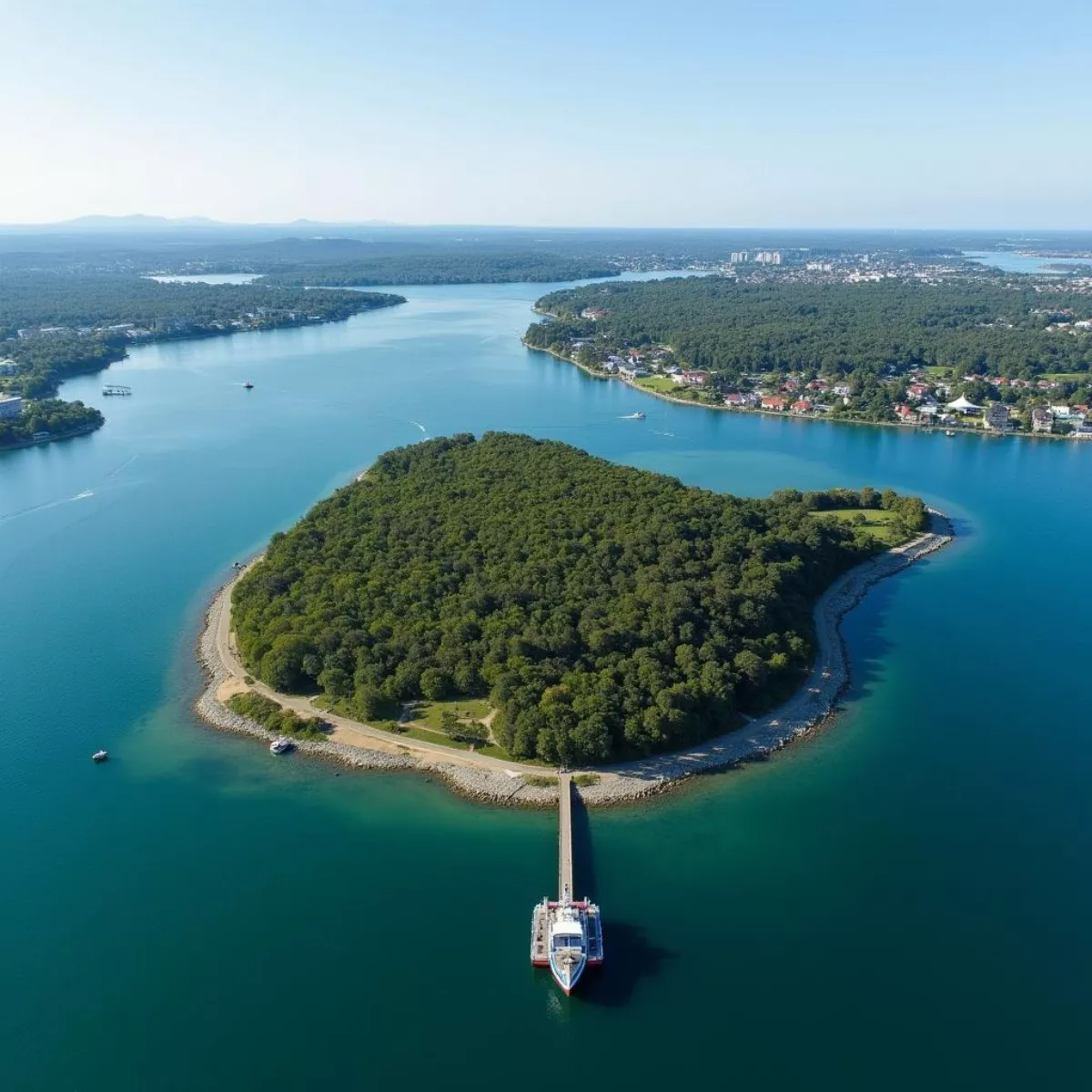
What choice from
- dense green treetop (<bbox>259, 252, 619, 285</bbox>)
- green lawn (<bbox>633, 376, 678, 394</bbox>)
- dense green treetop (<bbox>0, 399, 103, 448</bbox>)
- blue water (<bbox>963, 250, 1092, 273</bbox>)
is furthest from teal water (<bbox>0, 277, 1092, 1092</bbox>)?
blue water (<bbox>963, 250, 1092, 273</bbox>)

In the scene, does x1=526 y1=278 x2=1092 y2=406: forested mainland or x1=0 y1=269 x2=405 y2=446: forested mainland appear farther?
x1=526 y1=278 x2=1092 y2=406: forested mainland

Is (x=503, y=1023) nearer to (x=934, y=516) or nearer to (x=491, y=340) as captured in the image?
(x=934, y=516)

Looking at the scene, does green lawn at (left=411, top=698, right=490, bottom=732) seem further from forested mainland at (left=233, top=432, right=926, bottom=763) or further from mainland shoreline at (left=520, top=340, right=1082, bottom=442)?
mainland shoreline at (left=520, top=340, right=1082, bottom=442)

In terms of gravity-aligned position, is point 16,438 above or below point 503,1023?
above

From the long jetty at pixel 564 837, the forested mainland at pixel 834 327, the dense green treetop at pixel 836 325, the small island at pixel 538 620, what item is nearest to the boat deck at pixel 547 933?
the long jetty at pixel 564 837

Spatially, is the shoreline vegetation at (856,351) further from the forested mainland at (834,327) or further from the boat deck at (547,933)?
the boat deck at (547,933)

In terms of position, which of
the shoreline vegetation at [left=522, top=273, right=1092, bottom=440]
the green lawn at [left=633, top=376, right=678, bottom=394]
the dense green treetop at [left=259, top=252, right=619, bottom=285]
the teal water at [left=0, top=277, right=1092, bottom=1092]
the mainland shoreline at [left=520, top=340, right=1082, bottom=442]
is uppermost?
the dense green treetop at [left=259, top=252, right=619, bottom=285]

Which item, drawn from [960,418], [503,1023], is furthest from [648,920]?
[960,418]
